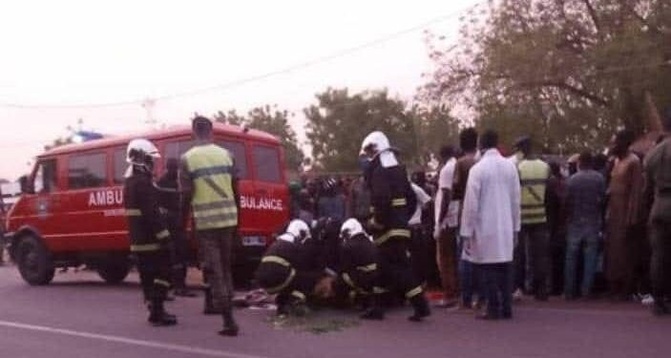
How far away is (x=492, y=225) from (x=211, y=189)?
9.25 ft

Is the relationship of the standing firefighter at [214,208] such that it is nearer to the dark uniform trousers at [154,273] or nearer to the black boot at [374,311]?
the dark uniform trousers at [154,273]

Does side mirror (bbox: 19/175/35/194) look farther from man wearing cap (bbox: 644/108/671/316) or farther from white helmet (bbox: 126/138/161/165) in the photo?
man wearing cap (bbox: 644/108/671/316)

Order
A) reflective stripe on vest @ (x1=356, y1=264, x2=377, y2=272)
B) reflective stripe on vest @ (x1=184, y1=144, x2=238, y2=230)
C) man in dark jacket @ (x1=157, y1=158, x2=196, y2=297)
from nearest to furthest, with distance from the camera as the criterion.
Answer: reflective stripe on vest @ (x1=184, y1=144, x2=238, y2=230), reflective stripe on vest @ (x1=356, y1=264, x2=377, y2=272), man in dark jacket @ (x1=157, y1=158, x2=196, y2=297)

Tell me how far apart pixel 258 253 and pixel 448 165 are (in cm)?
423

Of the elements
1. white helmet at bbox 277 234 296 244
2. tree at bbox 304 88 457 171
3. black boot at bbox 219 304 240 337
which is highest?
tree at bbox 304 88 457 171

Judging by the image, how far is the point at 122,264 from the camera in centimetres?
1584

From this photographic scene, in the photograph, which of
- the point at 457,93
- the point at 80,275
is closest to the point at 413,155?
the point at 457,93

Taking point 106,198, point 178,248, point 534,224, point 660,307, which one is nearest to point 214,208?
point 178,248

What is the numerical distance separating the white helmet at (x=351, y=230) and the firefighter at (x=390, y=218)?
204 millimetres

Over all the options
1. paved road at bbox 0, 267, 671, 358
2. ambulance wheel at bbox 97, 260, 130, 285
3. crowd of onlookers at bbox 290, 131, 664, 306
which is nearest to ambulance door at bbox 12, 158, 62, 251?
ambulance wheel at bbox 97, 260, 130, 285

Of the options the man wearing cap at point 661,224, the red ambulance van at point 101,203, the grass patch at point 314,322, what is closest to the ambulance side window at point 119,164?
the red ambulance van at point 101,203

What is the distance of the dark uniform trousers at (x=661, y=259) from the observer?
33.1ft

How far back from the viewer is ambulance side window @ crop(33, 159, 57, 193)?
15734 millimetres

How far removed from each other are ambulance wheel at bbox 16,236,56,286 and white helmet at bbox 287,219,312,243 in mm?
6143
